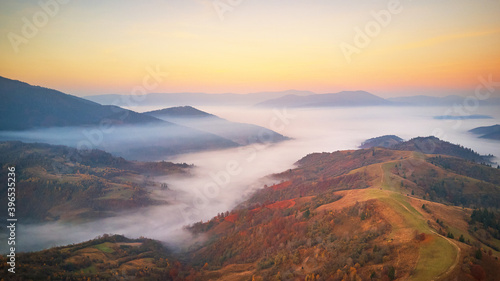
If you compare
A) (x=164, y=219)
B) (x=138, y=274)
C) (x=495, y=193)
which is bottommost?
(x=164, y=219)

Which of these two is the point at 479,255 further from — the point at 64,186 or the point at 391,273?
the point at 64,186

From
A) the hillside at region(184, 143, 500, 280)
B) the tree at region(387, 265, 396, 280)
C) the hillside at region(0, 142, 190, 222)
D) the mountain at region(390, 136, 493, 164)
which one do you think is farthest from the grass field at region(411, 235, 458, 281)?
the mountain at region(390, 136, 493, 164)

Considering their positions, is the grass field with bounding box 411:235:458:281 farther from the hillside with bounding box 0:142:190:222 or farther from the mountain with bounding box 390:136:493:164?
the mountain with bounding box 390:136:493:164

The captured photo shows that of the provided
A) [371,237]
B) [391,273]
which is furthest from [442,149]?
[391,273]

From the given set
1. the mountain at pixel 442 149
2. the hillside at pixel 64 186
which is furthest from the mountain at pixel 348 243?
the mountain at pixel 442 149

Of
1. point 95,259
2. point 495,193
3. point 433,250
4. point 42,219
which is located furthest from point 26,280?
point 495,193

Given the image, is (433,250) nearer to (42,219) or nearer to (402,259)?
(402,259)
